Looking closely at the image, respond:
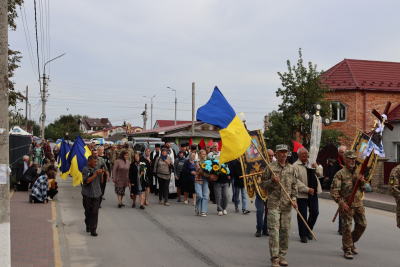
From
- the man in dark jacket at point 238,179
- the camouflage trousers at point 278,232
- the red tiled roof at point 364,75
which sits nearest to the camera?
the camouflage trousers at point 278,232

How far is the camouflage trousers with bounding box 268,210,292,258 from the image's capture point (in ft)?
21.1

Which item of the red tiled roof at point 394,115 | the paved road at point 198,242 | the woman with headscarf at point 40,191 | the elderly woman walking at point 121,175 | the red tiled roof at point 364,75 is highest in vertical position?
the red tiled roof at point 364,75

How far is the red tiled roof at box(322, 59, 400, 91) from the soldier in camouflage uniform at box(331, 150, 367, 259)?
75.7 ft

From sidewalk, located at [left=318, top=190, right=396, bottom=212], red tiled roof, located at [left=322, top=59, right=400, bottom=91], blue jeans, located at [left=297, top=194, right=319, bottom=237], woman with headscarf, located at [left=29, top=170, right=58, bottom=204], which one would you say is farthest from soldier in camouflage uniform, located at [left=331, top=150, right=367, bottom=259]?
red tiled roof, located at [left=322, top=59, right=400, bottom=91]

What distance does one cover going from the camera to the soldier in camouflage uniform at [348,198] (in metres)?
6.97

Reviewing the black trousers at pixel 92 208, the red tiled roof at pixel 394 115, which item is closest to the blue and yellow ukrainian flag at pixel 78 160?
the black trousers at pixel 92 208

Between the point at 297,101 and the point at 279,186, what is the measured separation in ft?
52.7

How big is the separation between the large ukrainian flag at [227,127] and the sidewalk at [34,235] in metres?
3.49

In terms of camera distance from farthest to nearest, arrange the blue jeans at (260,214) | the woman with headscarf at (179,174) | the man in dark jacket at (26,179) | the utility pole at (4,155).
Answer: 1. the man in dark jacket at (26,179)
2. the woman with headscarf at (179,174)
3. the blue jeans at (260,214)
4. the utility pole at (4,155)

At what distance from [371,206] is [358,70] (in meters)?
20.1

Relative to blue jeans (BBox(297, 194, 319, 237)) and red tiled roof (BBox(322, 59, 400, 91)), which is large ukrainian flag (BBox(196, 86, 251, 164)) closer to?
blue jeans (BBox(297, 194, 319, 237))

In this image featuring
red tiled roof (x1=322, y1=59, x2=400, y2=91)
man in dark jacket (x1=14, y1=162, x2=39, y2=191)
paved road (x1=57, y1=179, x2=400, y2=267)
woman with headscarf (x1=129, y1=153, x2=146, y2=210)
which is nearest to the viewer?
paved road (x1=57, y1=179, x2=400, y2=267)

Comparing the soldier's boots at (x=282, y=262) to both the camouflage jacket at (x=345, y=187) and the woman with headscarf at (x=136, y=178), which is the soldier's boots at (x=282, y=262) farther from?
the woman with headscarf at (x=136, y=178)

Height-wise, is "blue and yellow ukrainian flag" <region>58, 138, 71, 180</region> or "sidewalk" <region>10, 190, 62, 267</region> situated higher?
"blue and yellow ukrainian flag" <region>58, 138, 71, 180</region>
